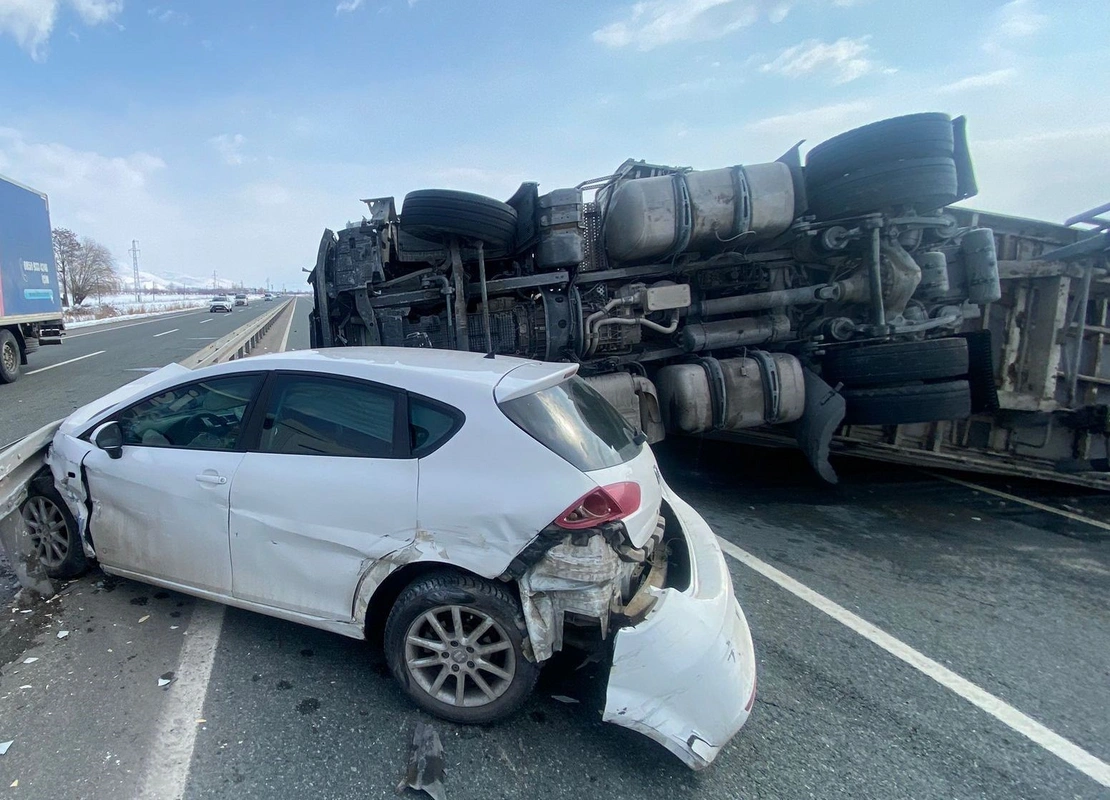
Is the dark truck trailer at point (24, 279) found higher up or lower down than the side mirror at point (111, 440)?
higher up

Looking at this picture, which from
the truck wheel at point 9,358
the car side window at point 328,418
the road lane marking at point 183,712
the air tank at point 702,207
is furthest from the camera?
the truck wheel at point 9,358

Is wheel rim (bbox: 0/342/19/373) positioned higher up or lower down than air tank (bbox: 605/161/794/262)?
lower down

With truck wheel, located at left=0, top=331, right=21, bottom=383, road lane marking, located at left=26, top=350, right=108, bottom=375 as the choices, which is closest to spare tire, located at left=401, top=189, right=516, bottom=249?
truck wheel, located at left=0, top=331, right=21, bottom=383

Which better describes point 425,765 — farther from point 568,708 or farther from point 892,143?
point 892,143

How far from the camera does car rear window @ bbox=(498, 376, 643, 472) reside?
239 cm

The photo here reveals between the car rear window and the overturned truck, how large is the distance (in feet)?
8.27

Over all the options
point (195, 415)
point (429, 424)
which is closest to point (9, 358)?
point (195, 415)

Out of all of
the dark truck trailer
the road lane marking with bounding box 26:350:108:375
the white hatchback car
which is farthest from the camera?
the road lane marking with bounding box 26:350:108:375

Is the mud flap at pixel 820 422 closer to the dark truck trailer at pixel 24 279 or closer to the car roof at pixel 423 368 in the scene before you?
the car roof at pixel 423 368

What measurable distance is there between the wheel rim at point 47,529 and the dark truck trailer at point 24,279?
942cm

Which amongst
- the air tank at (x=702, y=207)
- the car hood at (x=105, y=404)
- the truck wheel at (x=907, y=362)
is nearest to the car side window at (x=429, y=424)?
the car hood at (x=105, y=404)

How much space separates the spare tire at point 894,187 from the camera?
506 cm

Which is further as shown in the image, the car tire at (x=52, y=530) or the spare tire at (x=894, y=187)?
the spare tire at (x=894, y=187)

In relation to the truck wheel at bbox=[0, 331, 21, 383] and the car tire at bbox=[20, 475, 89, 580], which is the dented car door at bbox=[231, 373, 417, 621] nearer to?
the car tire at bbox=[20, 475, 89, 580]
